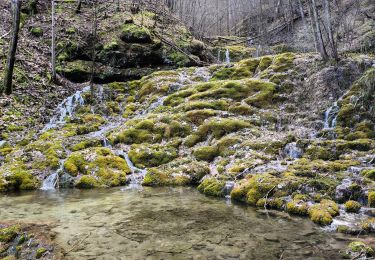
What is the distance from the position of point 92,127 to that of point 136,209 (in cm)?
934

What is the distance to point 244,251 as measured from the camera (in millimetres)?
A: 6012

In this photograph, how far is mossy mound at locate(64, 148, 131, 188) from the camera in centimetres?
1258

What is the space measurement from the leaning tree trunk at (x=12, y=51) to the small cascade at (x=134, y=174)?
→ 8485 mm

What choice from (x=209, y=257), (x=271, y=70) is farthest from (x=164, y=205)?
(x=271, y=70)

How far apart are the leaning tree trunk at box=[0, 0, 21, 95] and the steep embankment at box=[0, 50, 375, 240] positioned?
3143mm

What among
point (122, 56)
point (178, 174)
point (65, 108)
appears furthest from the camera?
point (122, 56)

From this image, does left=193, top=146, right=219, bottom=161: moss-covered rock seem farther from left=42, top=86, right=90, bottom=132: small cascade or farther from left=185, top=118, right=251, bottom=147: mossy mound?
left=42, top=86, right=90, bottom=132: small cascade

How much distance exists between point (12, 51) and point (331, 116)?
645 inches

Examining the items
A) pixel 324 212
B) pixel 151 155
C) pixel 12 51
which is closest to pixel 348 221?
pixel 324 212

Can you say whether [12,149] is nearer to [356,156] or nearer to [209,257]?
[209,257]

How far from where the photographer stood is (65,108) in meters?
19.7

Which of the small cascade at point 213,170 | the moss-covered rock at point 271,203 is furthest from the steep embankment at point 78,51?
the moss-covered rock at point 271,203

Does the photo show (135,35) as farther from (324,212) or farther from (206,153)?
(324,212)

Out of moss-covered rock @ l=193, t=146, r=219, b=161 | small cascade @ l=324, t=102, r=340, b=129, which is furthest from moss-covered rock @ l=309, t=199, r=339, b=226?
small cascade @ l=324, t=102, r=340, b=129
